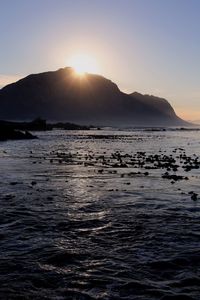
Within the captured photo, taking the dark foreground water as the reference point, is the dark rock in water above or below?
above

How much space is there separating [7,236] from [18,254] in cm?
208

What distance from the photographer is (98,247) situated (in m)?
14.5

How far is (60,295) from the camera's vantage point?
35.3 feet

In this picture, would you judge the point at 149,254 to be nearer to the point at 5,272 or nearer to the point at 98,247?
the point at 98,247

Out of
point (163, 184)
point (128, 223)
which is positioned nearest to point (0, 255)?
point (128, 223)

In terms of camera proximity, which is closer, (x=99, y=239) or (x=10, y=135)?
(x=99, y=239)

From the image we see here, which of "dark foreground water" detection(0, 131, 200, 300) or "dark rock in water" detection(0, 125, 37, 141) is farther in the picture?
"dark rock in water" detection(0, 125, 37, 141)

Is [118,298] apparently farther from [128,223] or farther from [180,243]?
[128,223]

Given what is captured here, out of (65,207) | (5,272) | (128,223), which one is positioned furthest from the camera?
(65,207)

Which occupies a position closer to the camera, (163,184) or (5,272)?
(5,272)

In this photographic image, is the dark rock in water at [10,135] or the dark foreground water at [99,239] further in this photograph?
the dark rock in water at [10,135]

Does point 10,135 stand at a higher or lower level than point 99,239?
higher

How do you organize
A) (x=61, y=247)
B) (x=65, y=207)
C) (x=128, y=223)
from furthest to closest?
1. (x=65, y=207)
2. (x=128, y=223)
3. (x=61, y=247)

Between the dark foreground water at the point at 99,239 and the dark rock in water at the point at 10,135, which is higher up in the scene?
the dark rock in water at the point at 10,135
